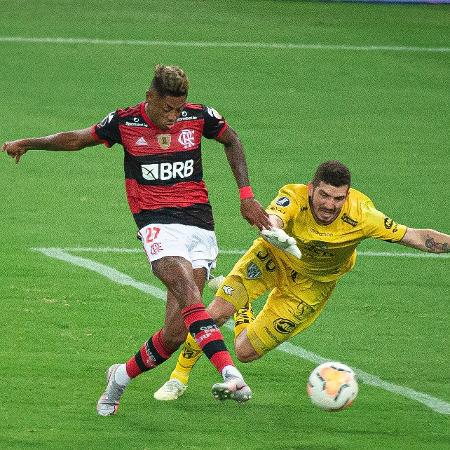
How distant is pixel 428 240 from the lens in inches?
432

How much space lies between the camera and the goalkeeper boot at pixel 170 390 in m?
11.1

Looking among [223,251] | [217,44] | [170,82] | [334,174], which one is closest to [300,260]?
[334,174]

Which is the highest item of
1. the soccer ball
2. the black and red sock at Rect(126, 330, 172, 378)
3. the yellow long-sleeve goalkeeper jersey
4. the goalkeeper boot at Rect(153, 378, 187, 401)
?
the yellow long-sleeve goalkeeper jersey

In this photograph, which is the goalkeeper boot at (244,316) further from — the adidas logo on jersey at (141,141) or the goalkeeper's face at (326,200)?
the adidas logo on jersey at (141,141)

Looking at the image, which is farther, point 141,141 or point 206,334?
point 141,141

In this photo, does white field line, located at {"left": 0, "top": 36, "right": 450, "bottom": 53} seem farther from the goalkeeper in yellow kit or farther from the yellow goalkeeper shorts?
the yellow goalkeeper shorts

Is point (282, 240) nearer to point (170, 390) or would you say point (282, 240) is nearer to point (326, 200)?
point (326, 200)

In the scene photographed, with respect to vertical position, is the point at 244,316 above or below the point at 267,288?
below

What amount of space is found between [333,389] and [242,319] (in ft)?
6.57

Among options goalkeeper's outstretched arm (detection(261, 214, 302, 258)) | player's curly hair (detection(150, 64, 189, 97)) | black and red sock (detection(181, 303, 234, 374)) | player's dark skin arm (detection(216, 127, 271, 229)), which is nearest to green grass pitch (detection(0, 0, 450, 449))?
black and red sock (detection(181, 303, 234, 374))

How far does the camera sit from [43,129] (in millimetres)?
19859

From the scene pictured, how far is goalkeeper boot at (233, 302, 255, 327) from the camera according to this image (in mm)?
12039

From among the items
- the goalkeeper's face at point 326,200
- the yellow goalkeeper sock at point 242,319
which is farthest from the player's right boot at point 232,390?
the yellow goalkeeper sock at point 242,319

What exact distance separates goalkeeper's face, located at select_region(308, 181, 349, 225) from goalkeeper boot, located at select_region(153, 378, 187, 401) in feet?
5.02
